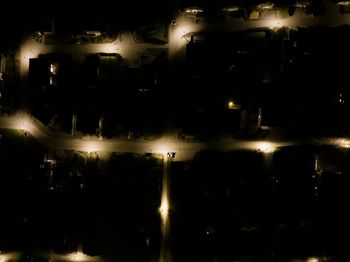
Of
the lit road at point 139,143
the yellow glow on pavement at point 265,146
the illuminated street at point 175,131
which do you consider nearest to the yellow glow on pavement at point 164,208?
the illuminated street at point 175,131

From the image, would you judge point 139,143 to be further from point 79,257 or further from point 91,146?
point 79,257

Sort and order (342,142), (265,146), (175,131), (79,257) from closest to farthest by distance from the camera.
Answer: (342,142)
(265,146)
(175,131)
(79,257)

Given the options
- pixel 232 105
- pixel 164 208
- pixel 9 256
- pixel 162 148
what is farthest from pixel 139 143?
pixel 9 256

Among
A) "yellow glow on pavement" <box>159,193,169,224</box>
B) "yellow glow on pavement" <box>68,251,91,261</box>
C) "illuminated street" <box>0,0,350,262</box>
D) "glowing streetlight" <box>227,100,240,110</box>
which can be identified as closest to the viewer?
"illuminated street" <box>0,0,350,262</box>

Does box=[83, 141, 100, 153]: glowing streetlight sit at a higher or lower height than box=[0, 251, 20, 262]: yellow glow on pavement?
higher

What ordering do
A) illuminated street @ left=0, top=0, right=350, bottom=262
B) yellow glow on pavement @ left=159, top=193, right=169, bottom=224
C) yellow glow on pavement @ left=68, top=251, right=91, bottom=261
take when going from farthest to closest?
1. yellow glow on pavement @ left=68, top=251, right=91, bottom=261
2. yellow glow on pavement @ left=159, top=193, right=169, bottom=224
3. illuminated street @ left=0, top=0, right=350, bottom=262

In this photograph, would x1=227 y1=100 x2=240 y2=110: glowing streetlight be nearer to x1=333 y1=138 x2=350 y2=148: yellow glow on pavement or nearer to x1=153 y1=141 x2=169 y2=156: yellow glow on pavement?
x1=153 y1=141 x2=169 y2=156: yellow glow on pavement

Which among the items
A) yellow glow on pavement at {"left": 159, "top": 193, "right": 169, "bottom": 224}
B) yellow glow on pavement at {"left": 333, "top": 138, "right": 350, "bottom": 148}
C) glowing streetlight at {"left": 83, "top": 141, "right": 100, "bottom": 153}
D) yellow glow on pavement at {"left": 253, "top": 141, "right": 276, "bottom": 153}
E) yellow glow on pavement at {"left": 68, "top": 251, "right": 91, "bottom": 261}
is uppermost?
yellow glow on pavement at {"left": 333, "top": 138, "right": 350, "bottom": 148}

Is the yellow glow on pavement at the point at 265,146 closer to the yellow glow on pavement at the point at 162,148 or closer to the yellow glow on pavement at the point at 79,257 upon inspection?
the yellow glow on pavement at the point at 162,148

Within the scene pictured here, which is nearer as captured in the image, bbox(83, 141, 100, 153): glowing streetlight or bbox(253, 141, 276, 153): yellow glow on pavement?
bbox(253, 141, 276, 153): yellow glow on pavement

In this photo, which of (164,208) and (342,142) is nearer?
(342,142)

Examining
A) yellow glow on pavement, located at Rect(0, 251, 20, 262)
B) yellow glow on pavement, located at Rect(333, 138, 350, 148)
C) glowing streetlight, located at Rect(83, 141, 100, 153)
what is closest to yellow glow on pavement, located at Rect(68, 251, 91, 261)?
yellow glow on pavement, located at Rect(0, 251, 20, 262)

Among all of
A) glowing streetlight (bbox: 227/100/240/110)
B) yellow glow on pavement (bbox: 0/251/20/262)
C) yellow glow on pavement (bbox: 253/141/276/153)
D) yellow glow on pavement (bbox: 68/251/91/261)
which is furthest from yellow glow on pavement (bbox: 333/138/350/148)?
yellow glow on pavement (bbox: 0/251/20/262)
